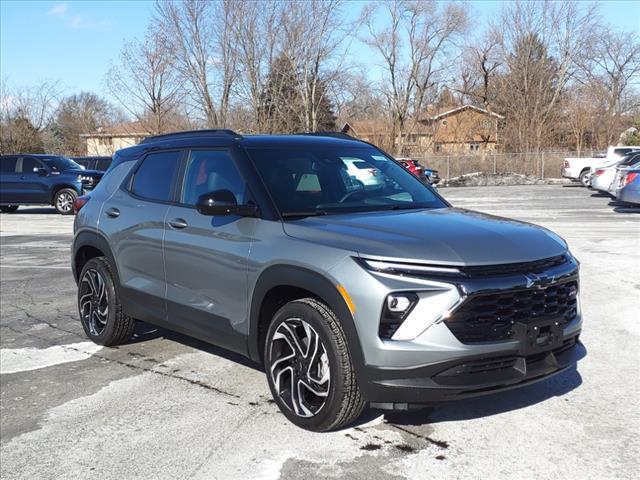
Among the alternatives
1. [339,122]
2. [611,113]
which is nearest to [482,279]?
[339,122]

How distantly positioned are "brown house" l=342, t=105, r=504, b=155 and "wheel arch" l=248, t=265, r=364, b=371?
45.6m

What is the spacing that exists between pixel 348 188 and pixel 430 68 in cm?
4851

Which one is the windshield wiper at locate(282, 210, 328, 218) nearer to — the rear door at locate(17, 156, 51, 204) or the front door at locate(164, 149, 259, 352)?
the front door at locate(164, 149, 259, 352)

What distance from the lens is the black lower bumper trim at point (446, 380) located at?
333 cm

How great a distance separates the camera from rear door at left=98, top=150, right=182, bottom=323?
5.09 m

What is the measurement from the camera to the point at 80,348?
5.92 meters

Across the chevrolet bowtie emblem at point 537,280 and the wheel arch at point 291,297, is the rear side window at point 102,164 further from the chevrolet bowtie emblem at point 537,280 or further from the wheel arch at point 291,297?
the chevrolet bowtie emblem at point 537,280

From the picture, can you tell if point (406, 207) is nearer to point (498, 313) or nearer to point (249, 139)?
point (249, 139)

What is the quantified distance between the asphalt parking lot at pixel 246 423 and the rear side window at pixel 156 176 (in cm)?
141

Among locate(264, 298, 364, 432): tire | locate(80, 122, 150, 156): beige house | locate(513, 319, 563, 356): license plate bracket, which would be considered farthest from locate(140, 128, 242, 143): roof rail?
locate(80, 122, 150, 156): beige house

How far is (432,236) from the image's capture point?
361 centimetres

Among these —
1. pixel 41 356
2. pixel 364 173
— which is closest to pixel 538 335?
pixel 364 173

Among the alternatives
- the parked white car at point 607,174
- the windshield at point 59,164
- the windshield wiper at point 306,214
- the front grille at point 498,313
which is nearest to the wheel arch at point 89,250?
the windshield wiper at point 306,214

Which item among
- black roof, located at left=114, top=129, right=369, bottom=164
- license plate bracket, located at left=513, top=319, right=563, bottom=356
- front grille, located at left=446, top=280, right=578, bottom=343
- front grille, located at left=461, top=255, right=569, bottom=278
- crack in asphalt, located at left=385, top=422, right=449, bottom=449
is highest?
black roof, located at left=114, top=129, right=369, bottom=164
